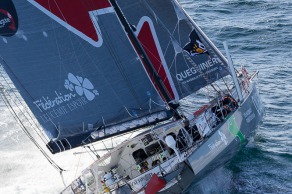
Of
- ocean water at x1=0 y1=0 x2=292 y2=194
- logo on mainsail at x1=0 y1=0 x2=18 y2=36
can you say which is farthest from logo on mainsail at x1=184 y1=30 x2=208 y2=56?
logo on mainsail at x1=0 y1=0 x2=18 y2=36

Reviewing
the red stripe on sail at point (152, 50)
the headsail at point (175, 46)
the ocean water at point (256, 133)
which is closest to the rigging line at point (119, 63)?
the red stripe on sail at point (152, 50)

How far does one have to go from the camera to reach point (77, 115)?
19469 mm

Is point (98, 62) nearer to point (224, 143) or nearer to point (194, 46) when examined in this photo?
point (194, 46)

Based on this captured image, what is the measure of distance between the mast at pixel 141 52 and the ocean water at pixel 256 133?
9.94ft

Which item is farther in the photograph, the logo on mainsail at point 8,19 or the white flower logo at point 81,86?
the white flower logo at point 81,86

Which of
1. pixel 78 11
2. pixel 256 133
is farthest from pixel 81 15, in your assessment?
pixel 256 133

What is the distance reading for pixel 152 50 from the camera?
2005 cm

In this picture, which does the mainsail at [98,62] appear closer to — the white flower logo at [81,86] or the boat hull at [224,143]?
the white flower logo at [81,86]

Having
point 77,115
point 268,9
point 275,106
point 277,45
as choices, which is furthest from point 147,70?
point 268,9

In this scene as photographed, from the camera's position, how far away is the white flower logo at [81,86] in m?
19.1

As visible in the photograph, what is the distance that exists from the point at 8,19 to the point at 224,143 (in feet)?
25.3

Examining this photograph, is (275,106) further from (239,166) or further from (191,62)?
(191,62)

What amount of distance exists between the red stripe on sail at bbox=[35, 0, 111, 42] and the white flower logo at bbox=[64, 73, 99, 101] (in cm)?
132

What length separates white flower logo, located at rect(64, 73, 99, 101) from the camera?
1909 centimetres
